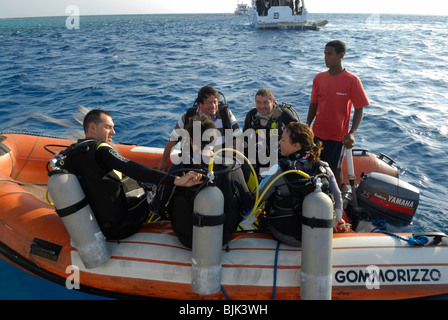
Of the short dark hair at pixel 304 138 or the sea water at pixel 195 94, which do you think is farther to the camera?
the sea water at pixel 195 94

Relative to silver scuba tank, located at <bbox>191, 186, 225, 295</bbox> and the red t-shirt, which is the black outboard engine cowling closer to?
the red t-shirt

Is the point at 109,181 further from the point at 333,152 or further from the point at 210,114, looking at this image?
the point at 333,152

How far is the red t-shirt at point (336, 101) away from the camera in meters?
3.43

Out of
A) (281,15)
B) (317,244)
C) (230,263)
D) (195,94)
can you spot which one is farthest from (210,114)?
(281,15)

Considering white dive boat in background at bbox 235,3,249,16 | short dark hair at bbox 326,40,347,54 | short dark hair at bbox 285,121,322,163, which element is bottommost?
short dark hair at bbox 285,121,322,163

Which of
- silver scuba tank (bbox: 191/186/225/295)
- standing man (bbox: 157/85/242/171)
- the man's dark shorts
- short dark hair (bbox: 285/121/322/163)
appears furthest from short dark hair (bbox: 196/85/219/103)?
silver scuba tank (bbox: 191/186/225/295)

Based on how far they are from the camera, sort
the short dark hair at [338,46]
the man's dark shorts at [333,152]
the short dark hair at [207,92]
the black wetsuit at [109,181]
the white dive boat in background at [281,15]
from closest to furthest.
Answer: the black wetsuit at [109,181]
the short dark hair at [338,46]
the short dark hair at [207,92]
the man's dark shorts at [333,152]
the white dive boat in background at [281,15]

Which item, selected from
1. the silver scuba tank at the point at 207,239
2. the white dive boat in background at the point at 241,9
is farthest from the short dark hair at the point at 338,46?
the white dive boat in background at the point at 241,9

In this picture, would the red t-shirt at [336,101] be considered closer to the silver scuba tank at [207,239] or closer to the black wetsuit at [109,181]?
the silver scuba tank at [207,239]

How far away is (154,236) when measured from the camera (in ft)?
9.12

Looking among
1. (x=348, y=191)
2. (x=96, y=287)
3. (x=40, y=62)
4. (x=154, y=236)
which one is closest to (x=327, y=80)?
(x=348, y=191)

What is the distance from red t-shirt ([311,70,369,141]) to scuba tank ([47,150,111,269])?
2.58 meters

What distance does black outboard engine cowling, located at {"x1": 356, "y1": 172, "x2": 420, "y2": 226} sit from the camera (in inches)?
124

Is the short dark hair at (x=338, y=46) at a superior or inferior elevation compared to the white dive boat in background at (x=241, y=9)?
inferior
